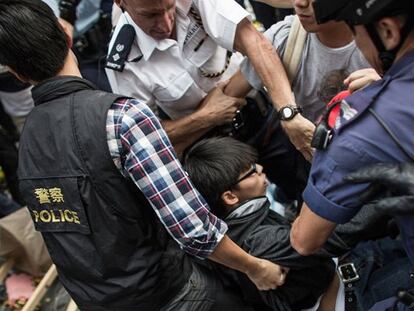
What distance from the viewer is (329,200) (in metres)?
1.17

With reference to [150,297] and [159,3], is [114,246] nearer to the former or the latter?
[150,297]

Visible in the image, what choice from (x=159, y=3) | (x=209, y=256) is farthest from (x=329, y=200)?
(x=159, y=3)

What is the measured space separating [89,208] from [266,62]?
0.92 m

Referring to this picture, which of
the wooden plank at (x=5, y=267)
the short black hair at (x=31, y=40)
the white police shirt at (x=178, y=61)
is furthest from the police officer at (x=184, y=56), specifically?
the wooden plank at (x=5, y=267)

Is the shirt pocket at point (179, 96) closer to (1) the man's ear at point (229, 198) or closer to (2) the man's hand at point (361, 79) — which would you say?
(1) the man's ear at point (229, 198)

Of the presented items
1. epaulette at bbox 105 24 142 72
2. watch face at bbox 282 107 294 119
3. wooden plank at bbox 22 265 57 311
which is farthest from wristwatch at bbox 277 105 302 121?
wooden plank at bbox 22 265 57 311

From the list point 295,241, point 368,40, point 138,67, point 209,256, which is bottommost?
point 209,256

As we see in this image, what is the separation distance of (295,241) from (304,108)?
789 millimetres

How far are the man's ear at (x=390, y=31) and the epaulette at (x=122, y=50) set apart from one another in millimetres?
1277

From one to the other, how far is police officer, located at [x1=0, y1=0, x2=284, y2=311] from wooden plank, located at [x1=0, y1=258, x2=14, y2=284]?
1432 millimetres

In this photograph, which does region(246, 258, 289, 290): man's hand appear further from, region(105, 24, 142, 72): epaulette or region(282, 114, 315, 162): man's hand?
region(105, 24, 142, 72): epaulette

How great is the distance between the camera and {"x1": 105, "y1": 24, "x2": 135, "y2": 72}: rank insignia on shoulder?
6.93 ft

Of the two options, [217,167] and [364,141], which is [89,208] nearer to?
[217,167]

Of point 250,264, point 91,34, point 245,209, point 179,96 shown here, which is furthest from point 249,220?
point 91,34
